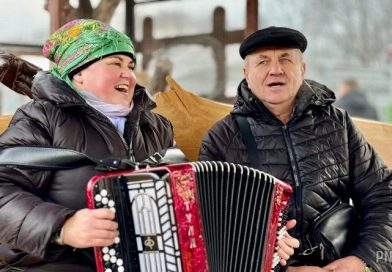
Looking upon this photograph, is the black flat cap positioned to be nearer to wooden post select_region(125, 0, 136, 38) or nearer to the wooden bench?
the wooden bench

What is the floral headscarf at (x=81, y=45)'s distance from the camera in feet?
7.42

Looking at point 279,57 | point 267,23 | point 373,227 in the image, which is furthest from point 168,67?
point 373,227

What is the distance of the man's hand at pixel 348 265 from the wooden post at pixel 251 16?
2.04 metres

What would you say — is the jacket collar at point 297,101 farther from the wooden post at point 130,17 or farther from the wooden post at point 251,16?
the wooden post at point 130,17

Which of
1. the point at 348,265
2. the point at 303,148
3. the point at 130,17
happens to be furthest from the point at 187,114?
the point at 130,17

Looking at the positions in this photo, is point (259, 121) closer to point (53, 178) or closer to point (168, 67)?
point (53, 178)

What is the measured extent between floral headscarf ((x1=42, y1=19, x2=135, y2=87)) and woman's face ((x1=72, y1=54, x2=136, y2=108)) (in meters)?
0.02

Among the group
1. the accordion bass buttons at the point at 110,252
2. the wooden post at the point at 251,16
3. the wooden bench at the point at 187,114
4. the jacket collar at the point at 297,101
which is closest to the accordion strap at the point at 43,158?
the accordion bass buttons at the point at 110,252

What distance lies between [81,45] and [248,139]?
73cm

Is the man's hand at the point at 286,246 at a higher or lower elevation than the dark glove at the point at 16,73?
lower

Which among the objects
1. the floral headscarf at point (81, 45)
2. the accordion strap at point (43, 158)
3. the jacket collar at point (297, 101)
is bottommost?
the accordion strap at point (43, 158)

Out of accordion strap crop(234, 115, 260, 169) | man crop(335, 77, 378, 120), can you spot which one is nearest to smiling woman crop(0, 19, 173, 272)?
accordion strap crop(234, 115, 260, 169)

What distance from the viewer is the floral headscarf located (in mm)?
2262

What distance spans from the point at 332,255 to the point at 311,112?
549mm
